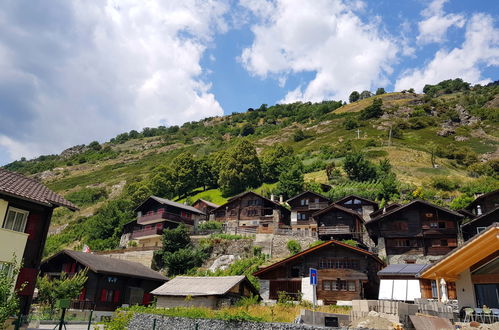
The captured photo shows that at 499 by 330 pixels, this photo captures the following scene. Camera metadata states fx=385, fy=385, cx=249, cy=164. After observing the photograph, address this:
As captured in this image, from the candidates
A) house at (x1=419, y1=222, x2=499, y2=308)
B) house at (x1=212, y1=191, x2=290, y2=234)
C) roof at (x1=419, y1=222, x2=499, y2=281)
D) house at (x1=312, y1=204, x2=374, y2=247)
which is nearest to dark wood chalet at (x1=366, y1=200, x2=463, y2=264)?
house at (x1=312, y1=204, x2=374, y2=247)

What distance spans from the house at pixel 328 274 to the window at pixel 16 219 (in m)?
20.4

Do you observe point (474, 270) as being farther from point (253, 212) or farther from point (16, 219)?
point (253, 212)

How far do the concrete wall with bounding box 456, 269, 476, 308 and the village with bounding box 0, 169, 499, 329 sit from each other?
0.10 feet

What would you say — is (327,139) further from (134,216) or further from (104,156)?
(104,156)

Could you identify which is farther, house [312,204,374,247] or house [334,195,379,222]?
house [334,195,379,222]

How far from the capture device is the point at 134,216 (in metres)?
70.2

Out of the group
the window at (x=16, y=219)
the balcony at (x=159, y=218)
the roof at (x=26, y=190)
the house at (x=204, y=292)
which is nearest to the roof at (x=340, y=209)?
the balcony at (x=159, y=218)

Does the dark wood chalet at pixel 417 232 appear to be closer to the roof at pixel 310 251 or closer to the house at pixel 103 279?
the roof at pixel 310 251

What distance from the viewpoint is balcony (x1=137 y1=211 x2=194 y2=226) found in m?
57.8

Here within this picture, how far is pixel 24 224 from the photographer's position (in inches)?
830

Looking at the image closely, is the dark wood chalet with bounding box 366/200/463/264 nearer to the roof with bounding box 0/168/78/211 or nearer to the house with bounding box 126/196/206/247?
the house with bounding box 126/196/206/247

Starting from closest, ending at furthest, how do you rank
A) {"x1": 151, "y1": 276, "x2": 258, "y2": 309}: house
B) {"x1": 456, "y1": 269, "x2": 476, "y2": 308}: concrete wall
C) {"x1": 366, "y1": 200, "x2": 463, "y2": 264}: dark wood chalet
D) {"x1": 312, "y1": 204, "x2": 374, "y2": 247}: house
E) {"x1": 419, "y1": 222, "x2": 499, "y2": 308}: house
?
{"x1": 419, "y1": 222, "x2": 499, "y2": 308}: house
{"x1": 456, "y1": 269, "x2": 476, "y2": 308}: concrete wall
{"x1": 151, "y1": 276, "x2": 258, "y2": 309}: house
{"x1": 366, "y1": 200, "x2": 463, "y2": 264}: dark wood chalet
{"x1": 312, "y1": 204, "x2": 374, "y2": 247}: house

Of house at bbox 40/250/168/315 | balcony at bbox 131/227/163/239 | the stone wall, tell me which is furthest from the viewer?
balcony at bbox 131/227/163/239

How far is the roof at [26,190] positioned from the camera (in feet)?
66.2
